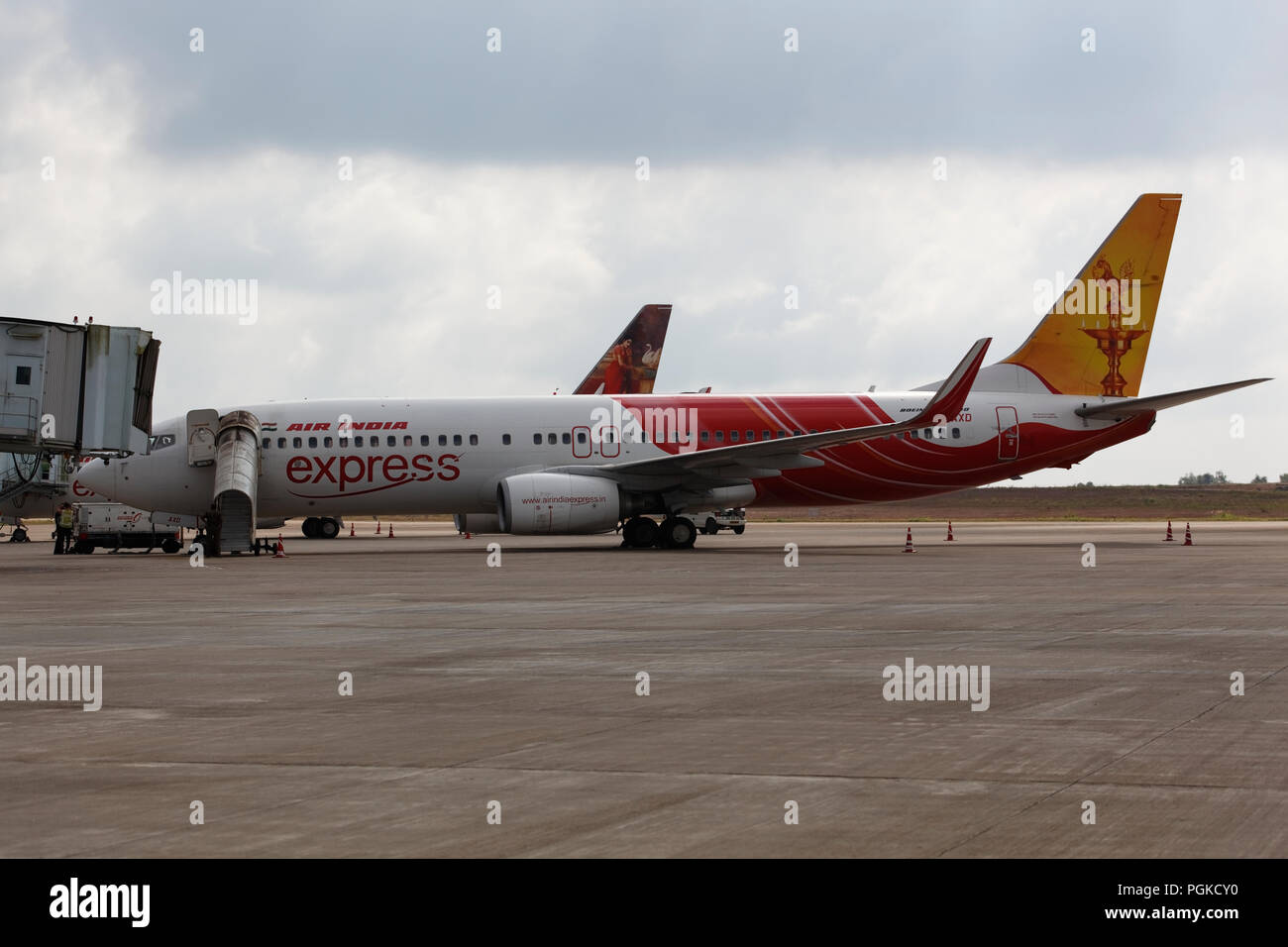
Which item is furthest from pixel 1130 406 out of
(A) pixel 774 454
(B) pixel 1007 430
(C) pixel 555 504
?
(C) pixel 555 504

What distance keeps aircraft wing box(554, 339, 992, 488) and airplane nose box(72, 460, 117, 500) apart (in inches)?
411

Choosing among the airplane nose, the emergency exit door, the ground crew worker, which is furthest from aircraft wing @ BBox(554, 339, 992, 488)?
the ground crew worker

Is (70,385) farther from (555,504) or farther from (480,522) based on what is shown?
(480,522)

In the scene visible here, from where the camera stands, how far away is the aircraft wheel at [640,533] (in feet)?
114

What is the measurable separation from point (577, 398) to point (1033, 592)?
17643 mm

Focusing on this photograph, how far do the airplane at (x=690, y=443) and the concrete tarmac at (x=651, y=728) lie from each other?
13.8m

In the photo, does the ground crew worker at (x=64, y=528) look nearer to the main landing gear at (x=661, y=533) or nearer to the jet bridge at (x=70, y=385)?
the jet bridge at (x=70, y=385)

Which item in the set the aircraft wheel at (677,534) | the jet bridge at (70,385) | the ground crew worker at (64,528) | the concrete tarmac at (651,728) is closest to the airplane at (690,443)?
the aircraft wheel at (677,534)

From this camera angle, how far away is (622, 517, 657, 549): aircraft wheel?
34.8 m

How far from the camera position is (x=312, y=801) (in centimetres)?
656
